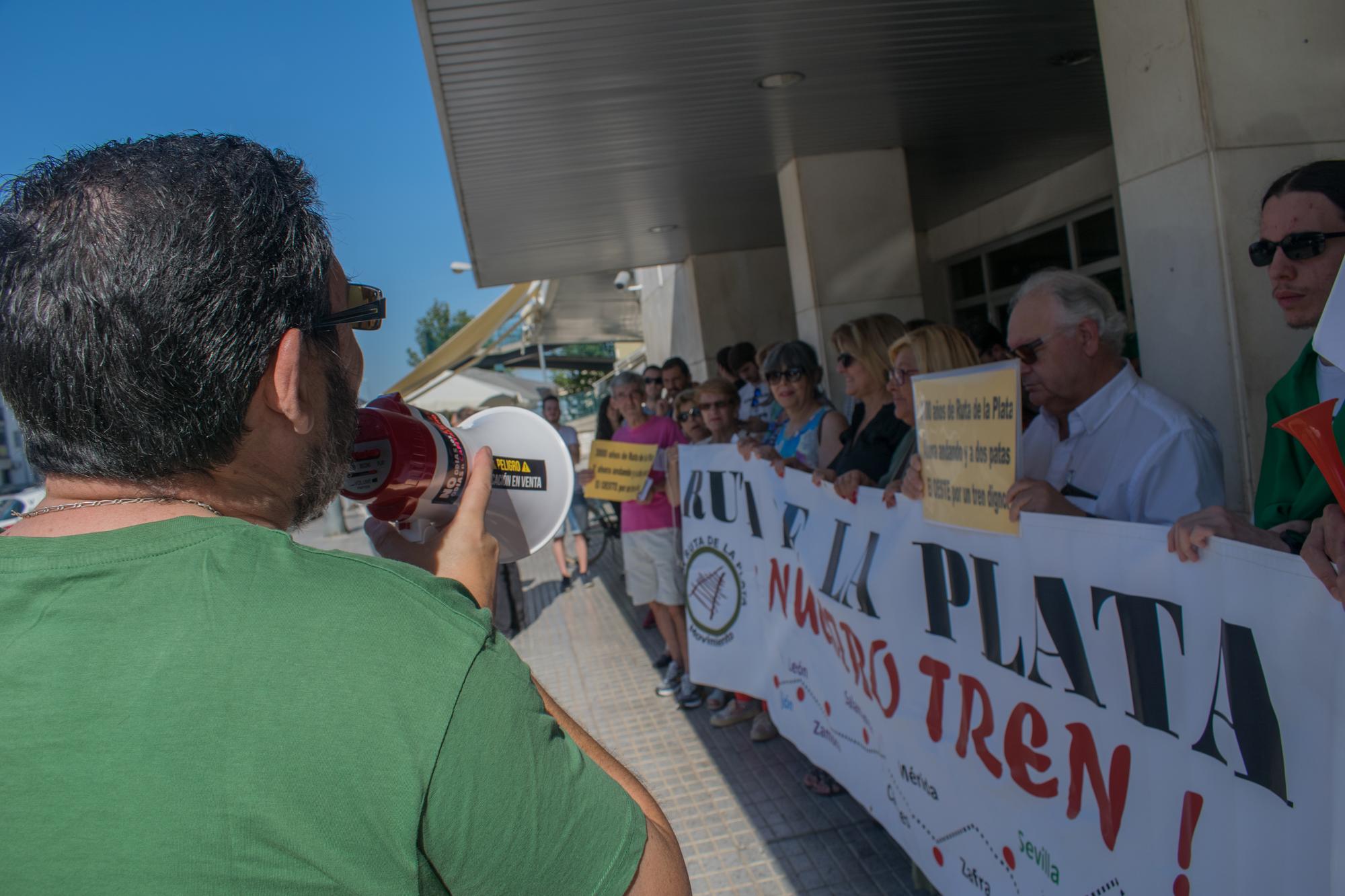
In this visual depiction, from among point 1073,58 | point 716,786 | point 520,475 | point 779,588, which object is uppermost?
point 1073,58

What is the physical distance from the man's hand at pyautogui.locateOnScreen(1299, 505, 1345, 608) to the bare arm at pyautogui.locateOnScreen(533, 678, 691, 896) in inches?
43.7

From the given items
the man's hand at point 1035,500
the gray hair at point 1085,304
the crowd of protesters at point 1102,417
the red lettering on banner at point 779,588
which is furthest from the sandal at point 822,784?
the gray hair at point 1085,304

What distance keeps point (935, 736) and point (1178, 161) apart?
2432mm

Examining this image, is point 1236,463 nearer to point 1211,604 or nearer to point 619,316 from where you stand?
point 1211,604

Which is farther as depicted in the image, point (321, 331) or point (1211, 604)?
point (1211, 604)

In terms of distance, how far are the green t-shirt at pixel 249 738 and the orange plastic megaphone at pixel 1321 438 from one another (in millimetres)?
1101

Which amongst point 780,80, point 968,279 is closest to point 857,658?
point 780,80

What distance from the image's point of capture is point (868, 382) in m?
4.09

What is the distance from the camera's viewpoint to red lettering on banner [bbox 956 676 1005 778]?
8.01ft

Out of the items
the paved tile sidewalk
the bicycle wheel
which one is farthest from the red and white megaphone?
the bicycle wheel

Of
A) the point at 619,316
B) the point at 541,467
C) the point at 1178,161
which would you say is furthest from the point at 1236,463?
the point at 619,316

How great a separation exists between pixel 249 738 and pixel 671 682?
5.02 metres

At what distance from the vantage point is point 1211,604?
169cm

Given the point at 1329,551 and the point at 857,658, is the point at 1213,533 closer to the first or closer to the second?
the point at 1329,551
